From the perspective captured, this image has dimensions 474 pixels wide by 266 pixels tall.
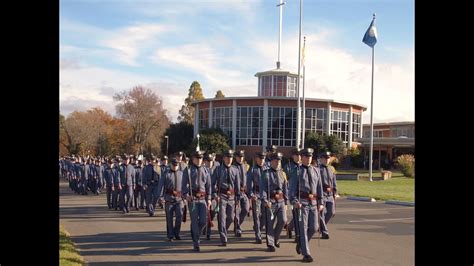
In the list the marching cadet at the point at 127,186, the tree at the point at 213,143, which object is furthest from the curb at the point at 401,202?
the tree at the point at 213,143

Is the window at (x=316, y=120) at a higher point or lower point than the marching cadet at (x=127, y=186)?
higher

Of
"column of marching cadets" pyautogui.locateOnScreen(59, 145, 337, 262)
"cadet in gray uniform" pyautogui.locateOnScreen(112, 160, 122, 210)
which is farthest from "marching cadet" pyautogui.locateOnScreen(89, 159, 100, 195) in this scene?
"column of marching cadets" pyautogui.locateOnScreen(59, 145, 337, 262)

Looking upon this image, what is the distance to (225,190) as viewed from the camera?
1292 centimetres

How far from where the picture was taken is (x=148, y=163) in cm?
2000

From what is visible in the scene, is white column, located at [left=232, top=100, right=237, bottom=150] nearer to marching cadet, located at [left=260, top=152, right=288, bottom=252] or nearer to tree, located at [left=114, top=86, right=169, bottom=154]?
tree, located at [left=114, top=86, right=169, bottom=154]

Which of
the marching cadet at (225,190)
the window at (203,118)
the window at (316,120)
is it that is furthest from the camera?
the window at (203,118)

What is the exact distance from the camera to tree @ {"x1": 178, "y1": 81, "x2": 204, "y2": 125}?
84.8 metres

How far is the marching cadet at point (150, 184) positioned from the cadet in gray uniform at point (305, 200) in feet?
30.2

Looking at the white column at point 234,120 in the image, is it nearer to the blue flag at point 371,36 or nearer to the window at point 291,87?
the window at point 291,87

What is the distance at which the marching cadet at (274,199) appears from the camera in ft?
38.0

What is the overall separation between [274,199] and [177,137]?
60.2 m
